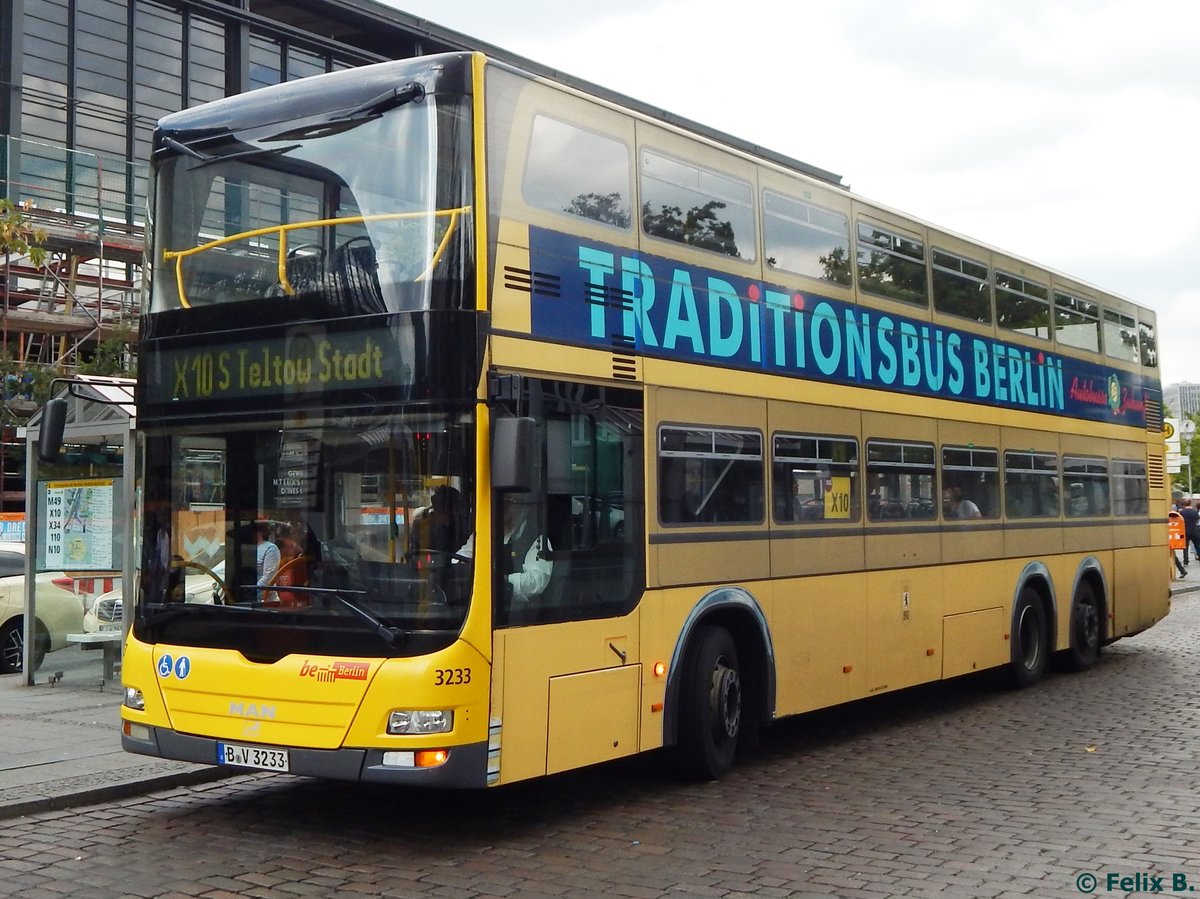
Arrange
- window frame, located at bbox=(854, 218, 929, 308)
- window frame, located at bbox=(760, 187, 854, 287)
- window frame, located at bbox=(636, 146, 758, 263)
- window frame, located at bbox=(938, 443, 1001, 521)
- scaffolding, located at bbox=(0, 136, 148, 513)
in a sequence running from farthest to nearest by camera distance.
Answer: scaffolding, located at bbox=(0, 136, 148, 513) < window frame, located at bbox=(938, 443, 1001, 521) < window frame, located at bbox=(854, 218, 929, 308) < window frame, located at bbox=(760, 187, 854, 287) < window frame, located at bbox=(636, 146, 758, 263)

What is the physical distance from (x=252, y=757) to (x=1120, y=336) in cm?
1355

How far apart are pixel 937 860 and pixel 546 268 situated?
154 inches

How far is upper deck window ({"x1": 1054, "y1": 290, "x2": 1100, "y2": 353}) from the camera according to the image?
53.0 ft

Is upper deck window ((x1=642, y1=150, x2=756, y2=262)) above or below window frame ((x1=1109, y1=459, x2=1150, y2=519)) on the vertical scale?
above

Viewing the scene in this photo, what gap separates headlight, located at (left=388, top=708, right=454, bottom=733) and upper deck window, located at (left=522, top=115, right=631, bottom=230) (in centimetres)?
296

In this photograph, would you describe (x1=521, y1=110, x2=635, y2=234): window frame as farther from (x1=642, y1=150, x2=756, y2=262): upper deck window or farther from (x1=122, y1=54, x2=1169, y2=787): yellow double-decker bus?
(x1=642, y1=150, x2=756, y2=262): upper deck window

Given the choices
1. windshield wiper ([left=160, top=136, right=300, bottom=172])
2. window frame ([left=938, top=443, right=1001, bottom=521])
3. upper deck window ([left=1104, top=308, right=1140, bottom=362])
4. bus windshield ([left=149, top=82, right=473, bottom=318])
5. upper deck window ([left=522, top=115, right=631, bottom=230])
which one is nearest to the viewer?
bus windshield ([left=149, top=82, right=473, bottom=318])

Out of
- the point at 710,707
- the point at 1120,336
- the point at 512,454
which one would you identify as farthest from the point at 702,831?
the point at 1120,336

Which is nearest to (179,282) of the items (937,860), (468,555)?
(468,555)

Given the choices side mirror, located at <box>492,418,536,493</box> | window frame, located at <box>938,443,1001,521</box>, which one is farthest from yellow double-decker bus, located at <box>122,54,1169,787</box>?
window frame, located at <box>938,443,1001,521</box>

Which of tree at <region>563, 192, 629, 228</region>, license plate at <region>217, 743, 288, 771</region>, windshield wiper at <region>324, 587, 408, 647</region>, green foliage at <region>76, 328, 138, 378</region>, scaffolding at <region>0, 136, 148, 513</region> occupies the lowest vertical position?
license plate at <region>217, 743, 288, 771</region>

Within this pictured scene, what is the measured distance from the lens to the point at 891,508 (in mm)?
12055

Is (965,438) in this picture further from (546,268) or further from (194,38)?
(194,38)

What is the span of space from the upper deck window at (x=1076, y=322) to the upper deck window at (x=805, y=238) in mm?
5280
